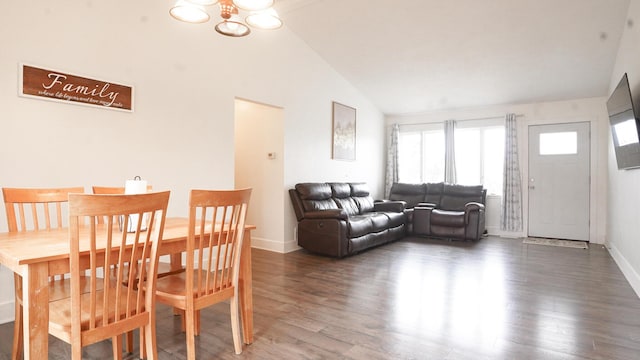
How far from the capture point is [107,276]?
1573 mm

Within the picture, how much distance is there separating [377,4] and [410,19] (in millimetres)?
483

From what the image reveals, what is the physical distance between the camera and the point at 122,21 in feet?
11.0

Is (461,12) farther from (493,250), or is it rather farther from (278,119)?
Answer: (493,250)

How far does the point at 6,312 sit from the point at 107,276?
1872mm

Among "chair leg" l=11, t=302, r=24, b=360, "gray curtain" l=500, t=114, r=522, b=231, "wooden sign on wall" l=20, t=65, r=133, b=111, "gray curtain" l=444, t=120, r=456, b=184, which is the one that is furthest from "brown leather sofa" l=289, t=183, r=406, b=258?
"chair leg" l=11, t=302, r=24, b=360

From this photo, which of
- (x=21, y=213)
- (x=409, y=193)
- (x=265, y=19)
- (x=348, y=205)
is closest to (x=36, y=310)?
(x=21, y=213)

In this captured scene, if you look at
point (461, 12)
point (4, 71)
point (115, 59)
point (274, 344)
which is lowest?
point (274, 344)

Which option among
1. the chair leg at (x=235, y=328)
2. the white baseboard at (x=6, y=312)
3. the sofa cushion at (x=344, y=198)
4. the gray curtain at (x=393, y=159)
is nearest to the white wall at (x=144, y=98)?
the white baseboard at (x=6, y=312)

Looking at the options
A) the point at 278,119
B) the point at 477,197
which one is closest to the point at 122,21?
the point at 278,119

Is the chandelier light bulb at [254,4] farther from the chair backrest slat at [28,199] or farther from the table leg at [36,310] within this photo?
the table leg at [36,310]

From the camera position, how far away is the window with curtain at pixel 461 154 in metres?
6.89

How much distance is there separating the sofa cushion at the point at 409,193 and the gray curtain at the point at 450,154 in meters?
0.51

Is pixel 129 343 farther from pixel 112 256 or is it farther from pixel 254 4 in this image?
pixel 254 4

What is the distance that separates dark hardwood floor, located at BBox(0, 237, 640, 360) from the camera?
2.28 meters
